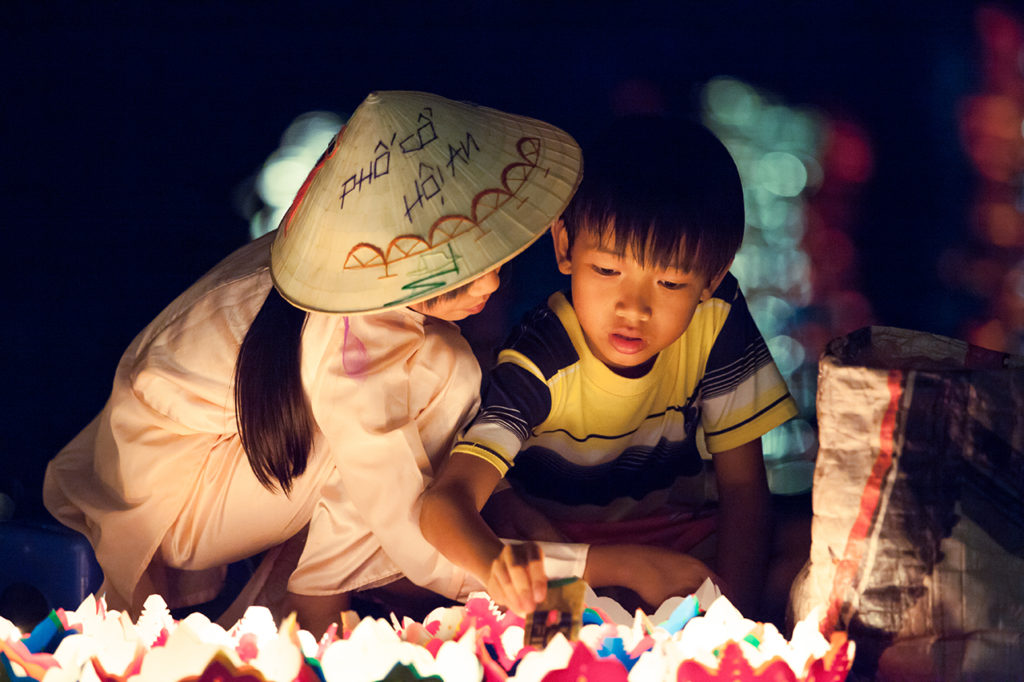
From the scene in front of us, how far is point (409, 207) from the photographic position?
1038 millimetres

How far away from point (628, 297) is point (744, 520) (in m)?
0.37

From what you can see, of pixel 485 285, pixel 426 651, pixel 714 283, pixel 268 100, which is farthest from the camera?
pixel 268 100

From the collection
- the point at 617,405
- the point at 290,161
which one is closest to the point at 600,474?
the point at 617,405

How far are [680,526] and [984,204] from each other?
0.84m

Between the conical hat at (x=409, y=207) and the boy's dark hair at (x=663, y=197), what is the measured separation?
108 millimetres

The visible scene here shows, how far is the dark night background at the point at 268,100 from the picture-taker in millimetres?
1709

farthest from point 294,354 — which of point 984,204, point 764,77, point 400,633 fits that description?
point 984,204

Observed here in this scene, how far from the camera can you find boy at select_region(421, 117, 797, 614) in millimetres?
1209

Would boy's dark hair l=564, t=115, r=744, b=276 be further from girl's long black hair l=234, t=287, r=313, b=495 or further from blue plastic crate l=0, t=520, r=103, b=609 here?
blue plastic crate l=0, t=520, r=103, b=609

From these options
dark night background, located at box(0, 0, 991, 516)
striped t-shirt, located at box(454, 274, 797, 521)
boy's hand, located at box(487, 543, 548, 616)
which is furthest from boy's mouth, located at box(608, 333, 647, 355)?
dark night background, located at box(0, 0, 991, 516)

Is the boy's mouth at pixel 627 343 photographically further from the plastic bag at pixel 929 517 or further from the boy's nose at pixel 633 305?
the plastic bag at pixel 929 517

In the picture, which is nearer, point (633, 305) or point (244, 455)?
point (633, 305)

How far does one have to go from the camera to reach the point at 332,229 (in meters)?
1.05

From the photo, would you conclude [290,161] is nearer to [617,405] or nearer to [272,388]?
[272,388]
